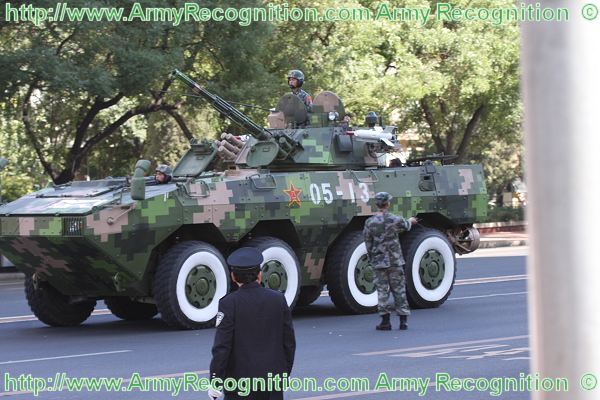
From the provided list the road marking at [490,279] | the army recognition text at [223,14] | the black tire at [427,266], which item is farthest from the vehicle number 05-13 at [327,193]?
the road marking at [490,279]

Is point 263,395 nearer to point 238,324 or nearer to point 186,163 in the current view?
point 238,324

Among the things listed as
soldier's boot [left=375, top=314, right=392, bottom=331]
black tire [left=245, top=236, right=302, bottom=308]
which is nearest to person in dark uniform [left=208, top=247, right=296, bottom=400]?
soldier's boot [left=375, top=314, right=392, bottom=331]

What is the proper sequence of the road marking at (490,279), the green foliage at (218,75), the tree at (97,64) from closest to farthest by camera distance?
the road marking at (490,279) → the tree at (97,64) → the green foliage at (218,75)

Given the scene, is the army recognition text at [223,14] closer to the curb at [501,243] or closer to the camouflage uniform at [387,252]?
the camouflage uniform at [387,252]

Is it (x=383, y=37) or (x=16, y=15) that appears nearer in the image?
(x=16, y=15)

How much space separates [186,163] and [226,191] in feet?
6.50

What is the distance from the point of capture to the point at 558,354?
245cm

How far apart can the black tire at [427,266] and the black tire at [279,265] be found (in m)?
2.04

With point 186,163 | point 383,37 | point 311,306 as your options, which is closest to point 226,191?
point 186,163

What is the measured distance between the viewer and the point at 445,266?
1750 centimetres

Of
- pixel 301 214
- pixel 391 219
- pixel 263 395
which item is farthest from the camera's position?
pixel 301 214

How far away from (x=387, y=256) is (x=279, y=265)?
158 cm

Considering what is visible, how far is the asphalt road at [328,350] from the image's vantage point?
1008 cm

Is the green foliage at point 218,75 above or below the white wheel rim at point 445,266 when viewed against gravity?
above
